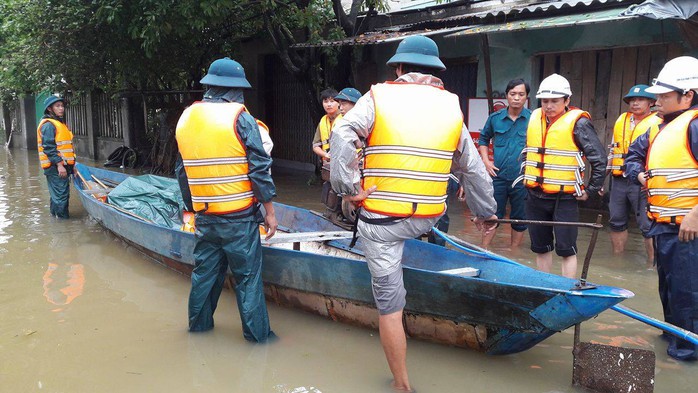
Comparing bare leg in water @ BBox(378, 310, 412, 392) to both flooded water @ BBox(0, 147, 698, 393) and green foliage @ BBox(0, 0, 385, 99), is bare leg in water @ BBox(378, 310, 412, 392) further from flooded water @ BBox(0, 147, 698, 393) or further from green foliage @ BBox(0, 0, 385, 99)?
green foliage @ BBox(0, 0, 385, 99)

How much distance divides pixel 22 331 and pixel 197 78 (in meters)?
9.86

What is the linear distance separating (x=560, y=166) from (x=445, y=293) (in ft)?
5.36

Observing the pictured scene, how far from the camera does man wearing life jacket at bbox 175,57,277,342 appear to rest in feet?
13.1

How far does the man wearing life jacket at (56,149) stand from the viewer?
27.0ft

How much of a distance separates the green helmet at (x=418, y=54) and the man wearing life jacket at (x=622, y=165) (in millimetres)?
3190

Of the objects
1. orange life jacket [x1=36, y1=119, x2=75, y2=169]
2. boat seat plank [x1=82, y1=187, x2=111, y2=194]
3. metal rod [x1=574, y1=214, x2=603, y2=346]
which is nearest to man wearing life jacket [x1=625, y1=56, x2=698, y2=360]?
metal rod [x1=574, y1=214, x2=603, y2=346]

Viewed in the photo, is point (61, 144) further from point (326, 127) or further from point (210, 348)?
point (210, 348)

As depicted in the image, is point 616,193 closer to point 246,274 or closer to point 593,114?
point 593,114

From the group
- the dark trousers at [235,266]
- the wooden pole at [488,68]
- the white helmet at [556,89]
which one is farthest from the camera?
the wooden pole at [488,68]

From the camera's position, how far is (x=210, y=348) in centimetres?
428

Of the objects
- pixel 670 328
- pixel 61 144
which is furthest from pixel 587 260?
pixel 61 144

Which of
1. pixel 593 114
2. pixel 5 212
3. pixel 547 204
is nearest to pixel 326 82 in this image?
pixel 593 114

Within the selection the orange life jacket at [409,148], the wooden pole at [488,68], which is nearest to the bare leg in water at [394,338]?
the orange life jacket at [409,148]

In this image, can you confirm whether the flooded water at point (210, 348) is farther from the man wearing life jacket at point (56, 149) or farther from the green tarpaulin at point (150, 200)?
the man wearing life jacket at point (56, 149)
